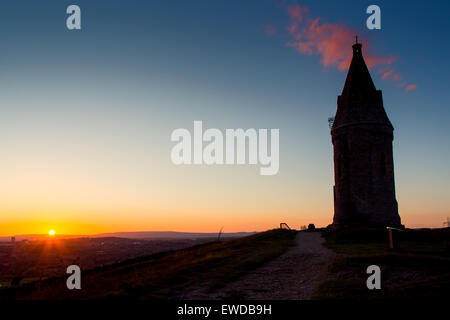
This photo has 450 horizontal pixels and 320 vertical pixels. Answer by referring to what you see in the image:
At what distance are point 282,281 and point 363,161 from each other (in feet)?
77.6

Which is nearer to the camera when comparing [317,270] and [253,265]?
[317,270]

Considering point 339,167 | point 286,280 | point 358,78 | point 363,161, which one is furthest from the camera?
point 358,78

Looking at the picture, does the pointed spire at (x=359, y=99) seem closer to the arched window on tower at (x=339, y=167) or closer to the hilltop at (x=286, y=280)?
the arched window on tower at (x=339, y=167)

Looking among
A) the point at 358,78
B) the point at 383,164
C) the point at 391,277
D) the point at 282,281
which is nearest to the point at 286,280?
the point at 282,281

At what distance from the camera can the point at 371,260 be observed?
14055mm

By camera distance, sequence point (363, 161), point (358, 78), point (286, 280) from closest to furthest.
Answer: point (286, 280) → point (363, 161) → point (358, 78)

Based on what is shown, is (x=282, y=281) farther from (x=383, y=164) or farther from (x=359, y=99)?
(x=359, y=99)

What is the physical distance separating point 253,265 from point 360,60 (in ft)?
94.0

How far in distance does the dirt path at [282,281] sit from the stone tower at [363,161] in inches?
689

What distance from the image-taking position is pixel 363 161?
32812 millimetres

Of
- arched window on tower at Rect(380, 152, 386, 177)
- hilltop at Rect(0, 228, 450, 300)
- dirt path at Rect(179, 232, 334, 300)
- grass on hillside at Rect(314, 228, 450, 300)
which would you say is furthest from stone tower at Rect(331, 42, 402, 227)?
dirt path at Rect(179, 232, 334, 300)

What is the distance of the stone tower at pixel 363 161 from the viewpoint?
1266 inches
